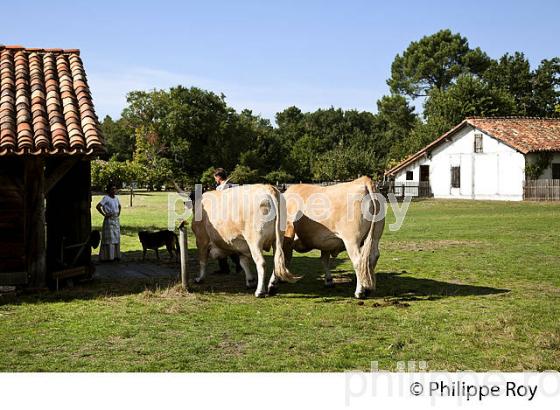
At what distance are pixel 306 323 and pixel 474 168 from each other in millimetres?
39511

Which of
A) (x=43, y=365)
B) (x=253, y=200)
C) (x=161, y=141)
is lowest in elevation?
(x=43, y=365)

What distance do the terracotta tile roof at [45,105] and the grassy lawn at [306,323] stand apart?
8.53ft

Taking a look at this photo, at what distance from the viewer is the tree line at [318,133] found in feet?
188

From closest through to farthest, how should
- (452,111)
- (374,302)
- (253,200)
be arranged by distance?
(374,302) → (253,200) → (452,111)

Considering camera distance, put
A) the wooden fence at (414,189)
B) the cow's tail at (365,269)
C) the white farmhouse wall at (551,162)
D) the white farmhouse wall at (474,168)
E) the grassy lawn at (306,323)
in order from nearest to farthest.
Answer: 1. the grassy lawn at (306,323)
2. the cow's tail at (365,269)
3. the white farmhouse wall at (551,162)
4. the white farmhouse wall at (474,168)
5. the wooden fence at (414,189)

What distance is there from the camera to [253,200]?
10.3 metres

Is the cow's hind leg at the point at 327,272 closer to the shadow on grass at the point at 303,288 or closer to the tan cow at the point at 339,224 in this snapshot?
the tan cow at the point at 339,224

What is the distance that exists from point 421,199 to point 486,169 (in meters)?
5.17

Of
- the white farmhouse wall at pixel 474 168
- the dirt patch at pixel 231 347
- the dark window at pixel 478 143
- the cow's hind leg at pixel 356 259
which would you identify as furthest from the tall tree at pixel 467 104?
the dirt patch at pixel 231 347

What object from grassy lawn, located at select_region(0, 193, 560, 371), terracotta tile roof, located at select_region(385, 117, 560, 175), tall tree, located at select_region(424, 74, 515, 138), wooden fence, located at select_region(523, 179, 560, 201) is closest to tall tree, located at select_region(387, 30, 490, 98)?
tall tree, located at select_region(424, 74, 515, 138)

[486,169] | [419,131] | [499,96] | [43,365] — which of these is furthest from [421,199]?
[43,365]

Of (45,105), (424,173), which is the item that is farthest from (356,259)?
(424,173)

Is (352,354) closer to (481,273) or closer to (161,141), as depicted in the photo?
(481,273)

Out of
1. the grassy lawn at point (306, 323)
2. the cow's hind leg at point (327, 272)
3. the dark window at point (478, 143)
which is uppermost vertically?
the dark window at point (478, 143)
